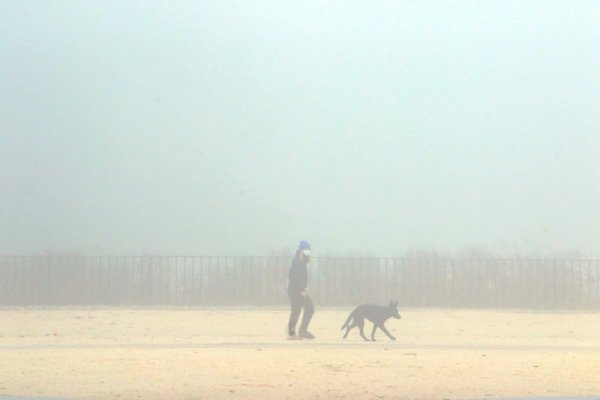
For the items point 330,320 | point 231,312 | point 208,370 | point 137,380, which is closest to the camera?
point 137,380

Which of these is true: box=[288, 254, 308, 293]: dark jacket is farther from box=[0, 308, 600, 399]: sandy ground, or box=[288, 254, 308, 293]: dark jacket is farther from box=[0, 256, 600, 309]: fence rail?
box=[0, 256, 600, 309]: fence rail

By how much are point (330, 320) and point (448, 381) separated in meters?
13.3

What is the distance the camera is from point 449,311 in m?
32.0

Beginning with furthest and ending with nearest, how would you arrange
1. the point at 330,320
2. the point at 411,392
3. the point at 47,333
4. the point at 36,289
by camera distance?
the point at 36,289 → the point at 330,320 → the point at 47,333 → the point at 411,392

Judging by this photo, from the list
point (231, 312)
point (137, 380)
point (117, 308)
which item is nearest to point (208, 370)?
point (137, 380)

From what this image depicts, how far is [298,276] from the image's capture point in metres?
20.1

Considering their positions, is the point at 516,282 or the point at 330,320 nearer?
the point at 330,320

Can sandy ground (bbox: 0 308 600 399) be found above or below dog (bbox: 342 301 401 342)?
below

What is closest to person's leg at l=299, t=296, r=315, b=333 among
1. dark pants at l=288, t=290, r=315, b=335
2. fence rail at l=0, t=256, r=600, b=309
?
dark pants at l=288, t=290, r=315, b=335

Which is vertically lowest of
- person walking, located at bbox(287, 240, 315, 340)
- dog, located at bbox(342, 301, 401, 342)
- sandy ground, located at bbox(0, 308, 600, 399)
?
sandy ground, located at bbox(0, 308, 600, 399)

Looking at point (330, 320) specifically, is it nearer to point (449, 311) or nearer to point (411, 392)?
point (449, 311)

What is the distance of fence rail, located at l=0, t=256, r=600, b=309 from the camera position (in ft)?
113

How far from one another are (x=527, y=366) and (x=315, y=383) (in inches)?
163

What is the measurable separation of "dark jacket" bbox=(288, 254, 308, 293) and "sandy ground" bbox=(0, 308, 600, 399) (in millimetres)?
1142
